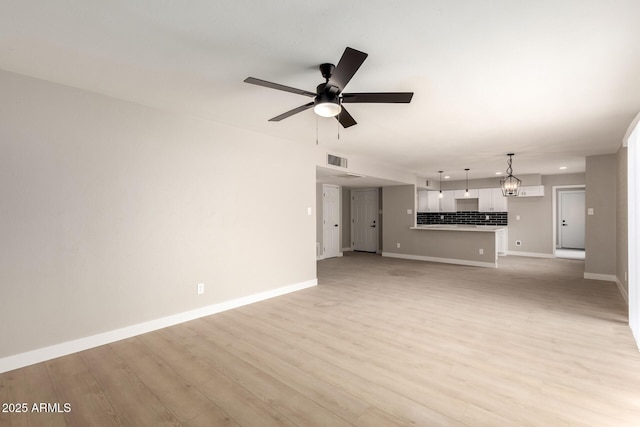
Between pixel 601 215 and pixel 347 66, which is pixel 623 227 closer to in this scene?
pixel 601 215

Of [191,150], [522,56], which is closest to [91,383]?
[191,150]

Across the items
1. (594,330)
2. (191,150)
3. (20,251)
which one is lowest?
(594,330)

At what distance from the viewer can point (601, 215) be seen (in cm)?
555

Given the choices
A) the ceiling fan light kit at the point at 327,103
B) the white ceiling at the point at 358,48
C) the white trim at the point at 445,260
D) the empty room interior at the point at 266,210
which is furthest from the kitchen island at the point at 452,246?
→ the ceiling fan light kit at the point at 327,103

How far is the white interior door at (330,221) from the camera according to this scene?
27.6ft

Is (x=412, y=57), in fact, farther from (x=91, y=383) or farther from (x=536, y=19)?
(x=91, y=383)

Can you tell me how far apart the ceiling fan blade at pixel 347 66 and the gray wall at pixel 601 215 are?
6.19 m

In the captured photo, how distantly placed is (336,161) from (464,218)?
20.8 ft

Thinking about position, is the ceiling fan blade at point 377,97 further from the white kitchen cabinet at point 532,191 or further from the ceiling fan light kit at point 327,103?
the white kitchen cabinet at point 532,191

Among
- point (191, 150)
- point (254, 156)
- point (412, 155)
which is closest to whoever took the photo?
point (191, 150)

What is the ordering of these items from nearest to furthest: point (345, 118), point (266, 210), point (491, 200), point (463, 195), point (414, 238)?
point (345, 118)
point (266, 210)
point (414, 238)
point (491, 200)
point (463, 195)

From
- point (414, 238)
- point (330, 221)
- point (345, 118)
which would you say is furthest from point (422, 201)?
point (345, 118)

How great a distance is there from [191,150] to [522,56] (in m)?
3.37

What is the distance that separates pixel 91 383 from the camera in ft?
7.25
